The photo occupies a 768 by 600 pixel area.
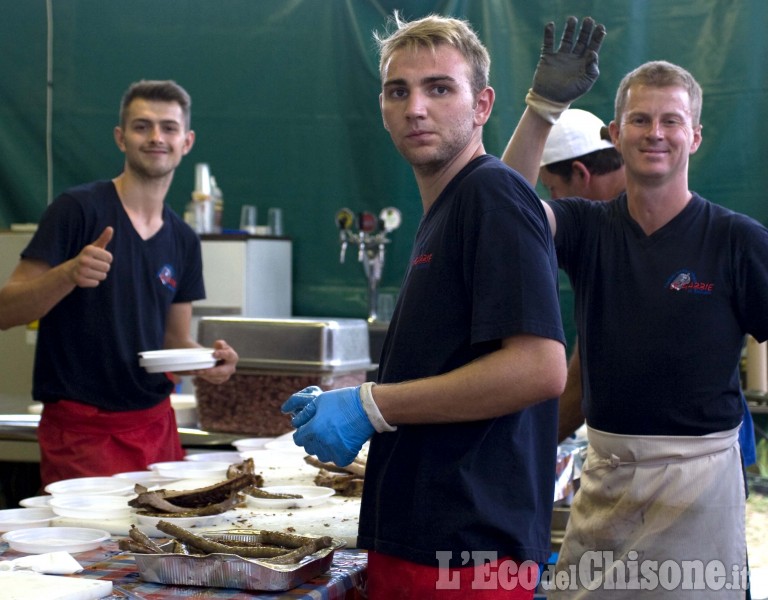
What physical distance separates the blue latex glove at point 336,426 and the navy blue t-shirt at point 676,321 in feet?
3.48

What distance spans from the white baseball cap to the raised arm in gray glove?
489 millimetres

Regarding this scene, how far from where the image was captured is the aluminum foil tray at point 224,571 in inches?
58.8

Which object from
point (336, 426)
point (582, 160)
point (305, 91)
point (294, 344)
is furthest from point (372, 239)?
point (336, 426)

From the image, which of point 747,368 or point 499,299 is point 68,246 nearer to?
point 499,299

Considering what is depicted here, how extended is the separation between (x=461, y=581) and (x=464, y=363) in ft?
1.09

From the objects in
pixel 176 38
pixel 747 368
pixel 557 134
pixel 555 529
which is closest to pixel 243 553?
pixel 555 529

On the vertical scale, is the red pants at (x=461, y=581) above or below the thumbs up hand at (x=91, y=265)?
below

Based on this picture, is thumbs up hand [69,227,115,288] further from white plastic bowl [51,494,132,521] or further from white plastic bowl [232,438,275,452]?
white plastic bowl [51,494,132,521]

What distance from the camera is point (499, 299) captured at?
150cm

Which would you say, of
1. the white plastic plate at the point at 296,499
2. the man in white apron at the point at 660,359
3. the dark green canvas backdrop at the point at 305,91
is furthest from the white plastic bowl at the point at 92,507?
the dark green canvas backdrop at the point at 305,91

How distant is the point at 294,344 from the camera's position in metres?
3.48

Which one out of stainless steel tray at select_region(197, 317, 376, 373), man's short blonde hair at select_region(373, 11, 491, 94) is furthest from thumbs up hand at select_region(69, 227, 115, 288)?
man's short blonde hair at select_region(373, 11, 491, 94)

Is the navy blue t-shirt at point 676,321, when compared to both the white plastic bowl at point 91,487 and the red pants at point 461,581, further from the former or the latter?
the white plastic bowl at point 91,487

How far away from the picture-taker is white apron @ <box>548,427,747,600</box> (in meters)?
2.37
